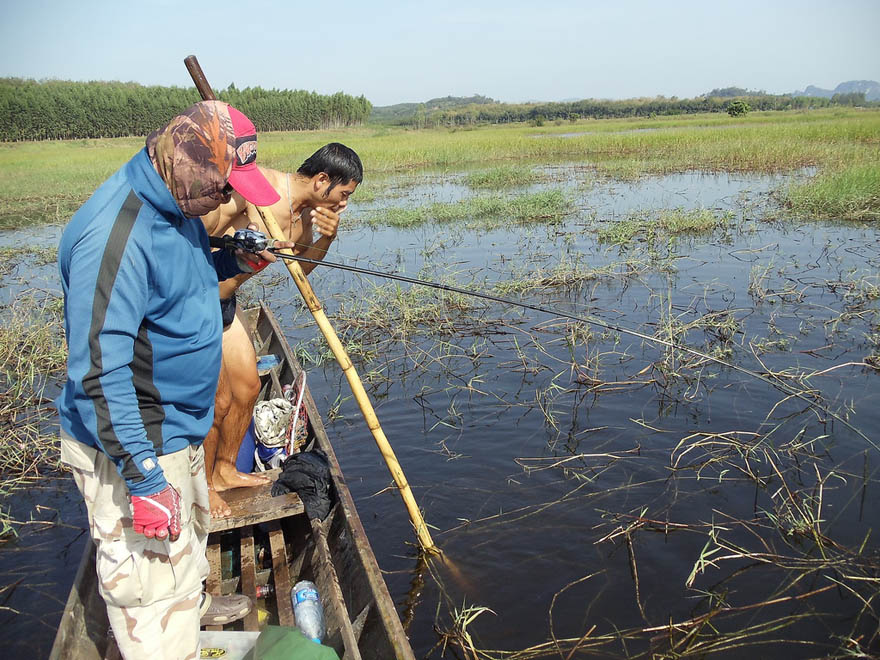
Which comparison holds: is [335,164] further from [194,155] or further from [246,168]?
[194,155]

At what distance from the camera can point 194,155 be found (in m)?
1.78

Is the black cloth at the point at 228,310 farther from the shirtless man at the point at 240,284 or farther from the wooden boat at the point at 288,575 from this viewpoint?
the wooden boat at the point at 288,575

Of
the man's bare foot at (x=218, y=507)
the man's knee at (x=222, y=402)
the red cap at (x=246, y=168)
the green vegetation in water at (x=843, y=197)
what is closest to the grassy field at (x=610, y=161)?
the green vegetation in water at (x=843, y=197)

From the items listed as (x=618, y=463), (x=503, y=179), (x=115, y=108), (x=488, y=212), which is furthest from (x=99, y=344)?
(x=115, y=108)

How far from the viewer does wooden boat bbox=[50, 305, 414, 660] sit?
93.4 inches

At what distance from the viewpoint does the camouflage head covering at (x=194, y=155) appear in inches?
69.6

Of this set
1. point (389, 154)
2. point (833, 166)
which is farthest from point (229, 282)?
point (389, 154)

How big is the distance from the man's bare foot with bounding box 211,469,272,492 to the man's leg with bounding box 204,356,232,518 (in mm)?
33

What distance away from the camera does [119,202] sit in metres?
1.70

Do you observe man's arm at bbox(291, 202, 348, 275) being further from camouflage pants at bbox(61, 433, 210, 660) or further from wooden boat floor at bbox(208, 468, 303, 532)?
camouflage pants at bbox(61, 433, 210, 660)

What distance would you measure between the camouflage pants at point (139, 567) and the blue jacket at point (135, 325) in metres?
0.09

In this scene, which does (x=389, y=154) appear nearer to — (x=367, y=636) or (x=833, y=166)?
(x=833, y=166)

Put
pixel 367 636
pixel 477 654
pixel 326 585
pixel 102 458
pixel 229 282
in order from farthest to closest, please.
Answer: pixel 229 282, pixel 477 654, pixel 326 585, pixel 367 636, pixel 102 458

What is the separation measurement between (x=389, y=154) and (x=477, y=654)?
77.4 feet
